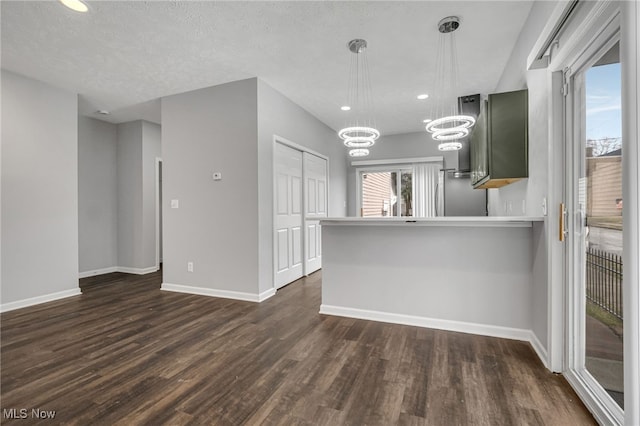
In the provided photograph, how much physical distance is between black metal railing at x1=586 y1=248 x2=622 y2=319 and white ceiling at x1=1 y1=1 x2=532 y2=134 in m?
2.13

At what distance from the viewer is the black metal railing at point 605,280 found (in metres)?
1.48

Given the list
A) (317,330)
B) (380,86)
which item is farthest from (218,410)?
(380,86)

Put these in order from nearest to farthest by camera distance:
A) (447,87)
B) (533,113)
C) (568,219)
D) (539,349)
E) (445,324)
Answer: (568,219) → (539,349) → (533,113) → (445,324) → (447,87)

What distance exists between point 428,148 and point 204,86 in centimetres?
472

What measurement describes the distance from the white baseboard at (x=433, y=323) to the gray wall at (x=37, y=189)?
3573 mm

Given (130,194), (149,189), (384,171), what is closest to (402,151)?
(384,171)

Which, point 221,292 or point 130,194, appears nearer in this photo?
point 221,292

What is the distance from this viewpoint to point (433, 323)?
2.79 metres

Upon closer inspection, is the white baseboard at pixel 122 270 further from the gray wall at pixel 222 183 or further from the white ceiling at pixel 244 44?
the white ceiling at pixel 244 44

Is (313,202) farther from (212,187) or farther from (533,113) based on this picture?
(533,113)

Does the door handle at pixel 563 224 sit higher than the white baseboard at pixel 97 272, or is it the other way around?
the door handle at pixel 563 224

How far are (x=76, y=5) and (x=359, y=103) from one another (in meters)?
3.52
